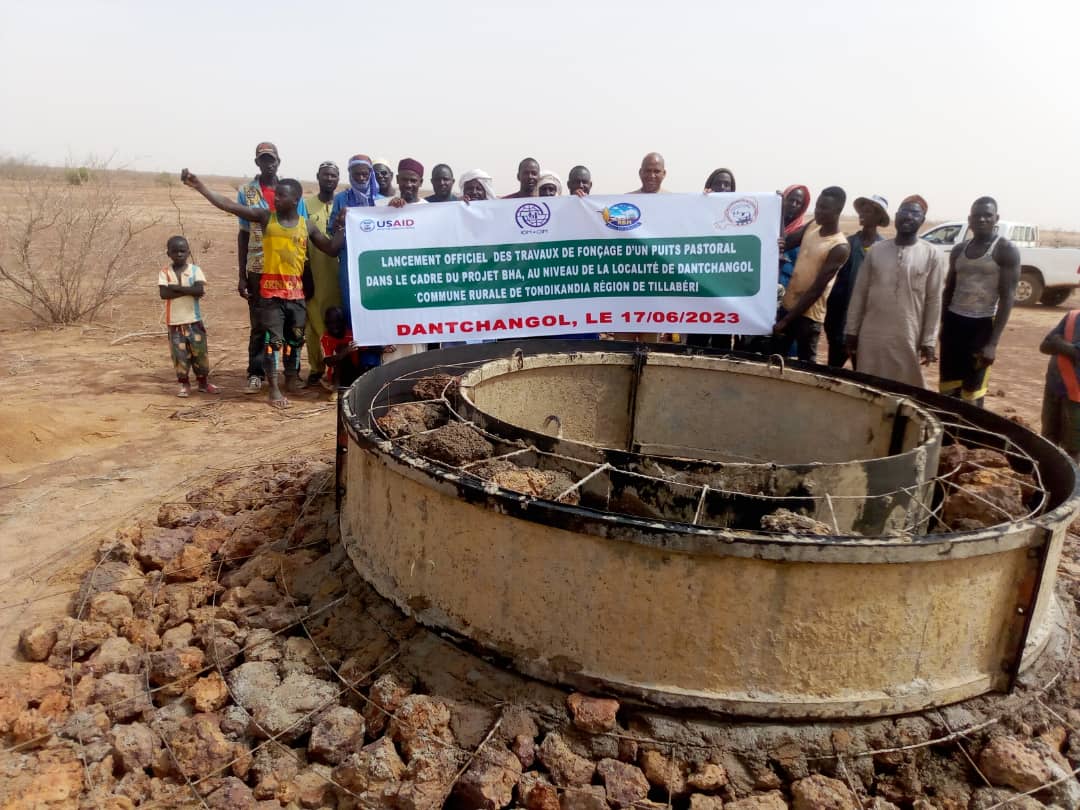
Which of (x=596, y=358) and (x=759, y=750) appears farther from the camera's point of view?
(x=596, y=358)

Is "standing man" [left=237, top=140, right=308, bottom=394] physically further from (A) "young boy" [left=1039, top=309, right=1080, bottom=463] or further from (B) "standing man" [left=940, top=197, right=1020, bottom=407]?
(A) "young boy" [left=1039, top=309, right=1080, bottom=463]

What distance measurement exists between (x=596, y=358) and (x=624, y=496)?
7.10 feet

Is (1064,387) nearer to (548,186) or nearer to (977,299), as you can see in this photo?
(977,299)

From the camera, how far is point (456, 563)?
3412 millimetres

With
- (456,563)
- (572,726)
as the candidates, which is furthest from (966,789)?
(456,563)

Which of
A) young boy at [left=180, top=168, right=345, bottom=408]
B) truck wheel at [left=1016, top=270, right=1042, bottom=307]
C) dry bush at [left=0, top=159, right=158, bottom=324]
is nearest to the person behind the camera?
young boy at [left=180, top=168, right=345, bottom=408]

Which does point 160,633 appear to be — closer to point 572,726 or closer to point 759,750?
point 572,726

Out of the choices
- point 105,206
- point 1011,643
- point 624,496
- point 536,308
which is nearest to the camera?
point 1011,643

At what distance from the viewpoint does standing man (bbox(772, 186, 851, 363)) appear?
6.25 m

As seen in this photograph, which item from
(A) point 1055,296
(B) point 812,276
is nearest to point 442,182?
(B) point 812,276

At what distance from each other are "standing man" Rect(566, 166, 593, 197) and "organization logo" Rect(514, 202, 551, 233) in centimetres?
63

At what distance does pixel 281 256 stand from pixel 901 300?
200 inches

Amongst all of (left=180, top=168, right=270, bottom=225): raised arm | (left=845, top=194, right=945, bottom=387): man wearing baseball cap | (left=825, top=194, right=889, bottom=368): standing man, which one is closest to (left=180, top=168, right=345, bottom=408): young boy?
(left=180, top=168, right=270, bottom=225): raised arm

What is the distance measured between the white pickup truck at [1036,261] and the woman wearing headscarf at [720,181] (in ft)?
36.2
